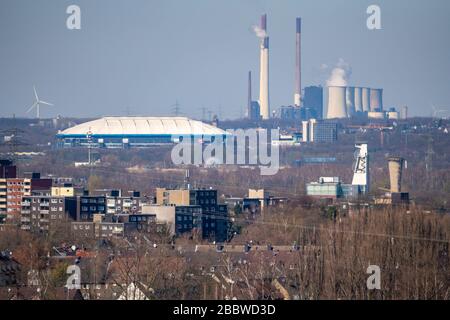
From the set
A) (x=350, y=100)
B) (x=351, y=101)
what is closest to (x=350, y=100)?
(x=350, y=100)

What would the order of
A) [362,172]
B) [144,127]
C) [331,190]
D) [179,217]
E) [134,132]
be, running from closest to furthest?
[179,217] → [331,190] → [362,172] → [134,132] → [144,127]

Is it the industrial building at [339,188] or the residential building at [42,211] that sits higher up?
the industrial building at [339,188]

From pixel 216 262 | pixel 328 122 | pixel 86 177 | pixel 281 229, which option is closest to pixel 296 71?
pixel 328 122

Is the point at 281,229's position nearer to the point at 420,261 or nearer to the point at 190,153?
the point at 420,261

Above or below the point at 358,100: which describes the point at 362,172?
below

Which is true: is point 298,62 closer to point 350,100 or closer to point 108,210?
point 350,100

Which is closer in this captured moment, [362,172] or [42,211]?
[42,211]

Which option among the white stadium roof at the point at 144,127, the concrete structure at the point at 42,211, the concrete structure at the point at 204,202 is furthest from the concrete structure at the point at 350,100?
the concrete structure at the point at 42,211

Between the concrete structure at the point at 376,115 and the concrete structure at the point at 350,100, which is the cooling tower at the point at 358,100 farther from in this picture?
the concrete structure at the point at 376,115
